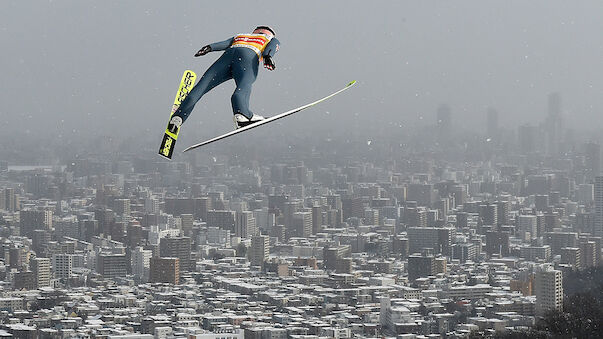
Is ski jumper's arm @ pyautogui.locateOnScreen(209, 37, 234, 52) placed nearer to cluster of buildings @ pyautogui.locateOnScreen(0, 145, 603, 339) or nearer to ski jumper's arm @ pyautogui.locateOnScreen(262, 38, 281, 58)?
ski jumper's arm @ pyautogui.locateOnScreen(262, 38, 281, 58)

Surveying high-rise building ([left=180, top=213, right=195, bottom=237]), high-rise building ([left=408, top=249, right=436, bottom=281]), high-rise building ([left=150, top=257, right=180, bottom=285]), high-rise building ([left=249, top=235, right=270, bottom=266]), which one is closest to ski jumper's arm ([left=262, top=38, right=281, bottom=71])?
high-rise building ([left=150, top=257, right=180, bottom=285])

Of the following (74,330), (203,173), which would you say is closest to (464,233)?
(203,173)

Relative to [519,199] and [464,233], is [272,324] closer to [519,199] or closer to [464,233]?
[464,233]

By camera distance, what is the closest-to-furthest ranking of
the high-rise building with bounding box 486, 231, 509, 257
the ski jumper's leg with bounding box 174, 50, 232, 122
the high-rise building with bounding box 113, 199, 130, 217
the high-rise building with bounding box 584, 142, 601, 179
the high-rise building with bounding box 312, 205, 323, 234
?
1. the ski jumper's leg with bounding box 174, 50, 232, 122
2. the high-rise building with bounding box 486, 231, 509, 257
3. the high-rise building with bounding box 113, 199, 130, 217
4. the high-rise building with bounding box 312, 205, 323, 234
5. the high-rise building with bounding box 584, 142, 601, 179

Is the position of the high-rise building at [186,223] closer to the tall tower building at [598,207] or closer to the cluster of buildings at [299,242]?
the cluster of buildings at [299,242]

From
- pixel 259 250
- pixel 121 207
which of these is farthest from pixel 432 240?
pixel 121 207
